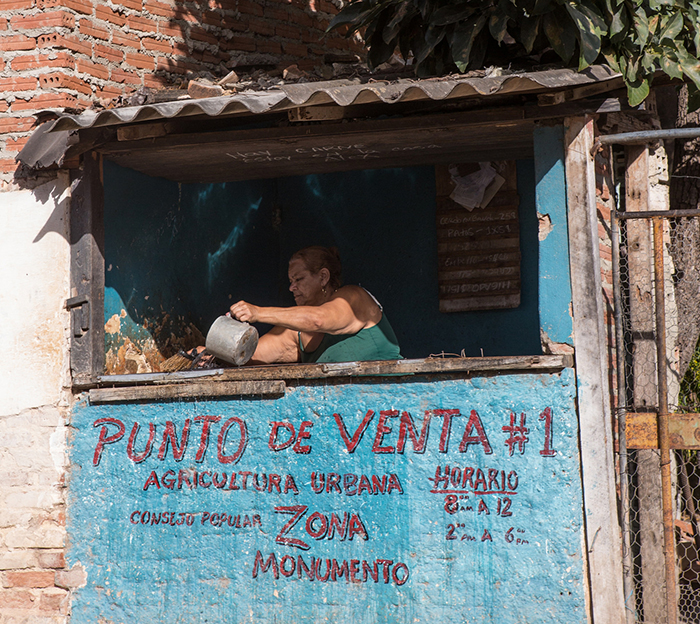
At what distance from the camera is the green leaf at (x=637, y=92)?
4190mm

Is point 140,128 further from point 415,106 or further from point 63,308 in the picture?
point 415,106

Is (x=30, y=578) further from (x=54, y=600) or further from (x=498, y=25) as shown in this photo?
(x=498, y=25)

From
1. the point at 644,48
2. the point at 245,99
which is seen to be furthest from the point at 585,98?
the point at 245,99

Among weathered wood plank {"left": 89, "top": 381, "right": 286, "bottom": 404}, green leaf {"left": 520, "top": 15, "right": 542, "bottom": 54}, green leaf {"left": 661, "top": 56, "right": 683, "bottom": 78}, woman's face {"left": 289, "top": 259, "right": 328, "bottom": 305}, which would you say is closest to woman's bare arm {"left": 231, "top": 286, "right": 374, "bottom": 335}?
woman's face {"left": 289, "top": 259, "right": 328, "bottom": 305}

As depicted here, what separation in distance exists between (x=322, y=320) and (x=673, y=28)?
2513 mm

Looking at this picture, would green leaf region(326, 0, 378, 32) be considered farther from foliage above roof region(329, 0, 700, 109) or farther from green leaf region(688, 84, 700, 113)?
green leaf region(688, 84, 700, 113)

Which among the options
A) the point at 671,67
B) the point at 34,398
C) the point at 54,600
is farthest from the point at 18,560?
the point at 671,67

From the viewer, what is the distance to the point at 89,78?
5.40m

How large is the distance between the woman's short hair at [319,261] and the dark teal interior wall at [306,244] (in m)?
0.91

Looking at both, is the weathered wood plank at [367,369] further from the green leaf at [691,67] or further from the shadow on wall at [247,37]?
the shadow on wall at [247,37]

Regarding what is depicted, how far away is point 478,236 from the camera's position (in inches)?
246

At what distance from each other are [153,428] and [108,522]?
1.95 feet

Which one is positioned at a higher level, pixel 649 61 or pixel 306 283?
pixel 649 61

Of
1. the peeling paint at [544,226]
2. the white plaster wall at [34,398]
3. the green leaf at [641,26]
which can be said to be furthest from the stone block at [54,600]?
the green leaf at [641,26]
